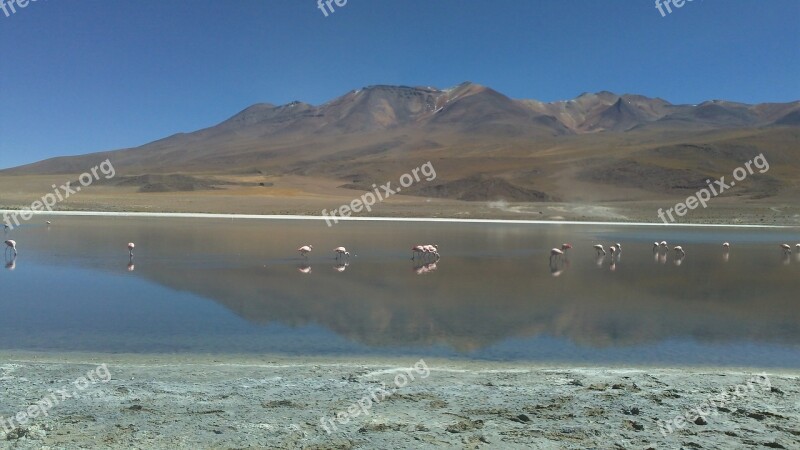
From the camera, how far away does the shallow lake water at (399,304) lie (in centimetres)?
948

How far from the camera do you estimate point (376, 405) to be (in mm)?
6484

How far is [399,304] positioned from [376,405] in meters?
6.44

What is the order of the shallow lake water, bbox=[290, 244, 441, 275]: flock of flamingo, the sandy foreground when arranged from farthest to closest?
1. bbox=[290, 244, 441, 275]: flock of flamingo
2. the shallow lake water
3. the sandy foreground

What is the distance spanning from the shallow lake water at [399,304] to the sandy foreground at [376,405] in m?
1.08

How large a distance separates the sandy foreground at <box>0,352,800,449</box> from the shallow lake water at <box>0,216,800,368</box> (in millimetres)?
1084

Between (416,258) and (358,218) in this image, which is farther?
(358,218)

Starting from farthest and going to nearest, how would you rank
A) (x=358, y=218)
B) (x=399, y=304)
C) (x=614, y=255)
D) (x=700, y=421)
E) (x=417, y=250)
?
1. (x=358, y=218)
2. (x=614, y=255)
3. (x=417, y=250)
4. (x=399, y=304)
5. (x=700, y=421)

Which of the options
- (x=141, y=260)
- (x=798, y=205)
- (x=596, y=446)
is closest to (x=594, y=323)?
(x=596, y=446)

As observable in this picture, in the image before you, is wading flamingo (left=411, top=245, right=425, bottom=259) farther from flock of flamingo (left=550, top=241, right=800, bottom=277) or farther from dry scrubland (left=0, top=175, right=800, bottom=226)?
dry scrubland (left=0, top=175, right=800, bottom=226)

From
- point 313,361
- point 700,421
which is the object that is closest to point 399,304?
point 313,361

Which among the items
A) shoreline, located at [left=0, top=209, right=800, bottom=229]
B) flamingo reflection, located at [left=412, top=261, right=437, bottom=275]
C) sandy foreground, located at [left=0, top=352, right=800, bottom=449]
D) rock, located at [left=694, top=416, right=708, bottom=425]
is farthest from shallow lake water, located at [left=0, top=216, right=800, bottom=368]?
shoreline, located at [left=0, top=209, right=800, bottom=229]

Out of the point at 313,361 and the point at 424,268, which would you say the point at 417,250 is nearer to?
the point at 424,268

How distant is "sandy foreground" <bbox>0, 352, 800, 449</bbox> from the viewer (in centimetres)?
554

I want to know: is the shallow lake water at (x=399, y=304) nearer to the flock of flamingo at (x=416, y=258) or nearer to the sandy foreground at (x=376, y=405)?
the flock of flamingo at (x=416, y=258)
